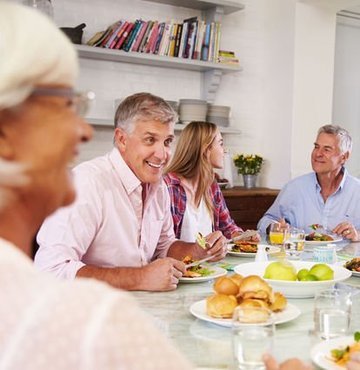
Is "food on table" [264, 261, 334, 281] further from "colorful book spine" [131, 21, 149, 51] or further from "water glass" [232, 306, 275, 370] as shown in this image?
"colorful book spine" [131, 21, 149, 51]

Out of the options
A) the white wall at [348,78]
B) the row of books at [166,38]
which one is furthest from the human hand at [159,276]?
the white wall at [348,78]

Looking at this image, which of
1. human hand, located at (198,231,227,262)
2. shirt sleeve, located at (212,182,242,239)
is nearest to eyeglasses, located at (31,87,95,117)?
human hand, located at (198,231,227,262)

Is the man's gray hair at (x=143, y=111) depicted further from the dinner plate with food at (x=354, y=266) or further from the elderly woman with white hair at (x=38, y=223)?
the elderly woman with white hair at (x=38, y=223)

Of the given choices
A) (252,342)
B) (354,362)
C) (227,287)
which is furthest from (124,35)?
(354,362)

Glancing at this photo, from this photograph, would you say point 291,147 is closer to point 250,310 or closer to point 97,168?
point 97,168

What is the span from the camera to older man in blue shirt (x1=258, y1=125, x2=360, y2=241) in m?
3.27

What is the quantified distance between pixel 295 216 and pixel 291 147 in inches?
59.9

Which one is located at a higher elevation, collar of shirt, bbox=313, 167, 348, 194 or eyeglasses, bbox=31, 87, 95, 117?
eyeglasses, bbox=31, 87, 95, 117

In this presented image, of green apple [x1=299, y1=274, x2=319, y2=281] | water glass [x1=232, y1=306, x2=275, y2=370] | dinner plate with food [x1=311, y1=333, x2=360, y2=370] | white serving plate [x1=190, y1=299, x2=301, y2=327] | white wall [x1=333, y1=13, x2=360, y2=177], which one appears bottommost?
white serving plate [x1=190, y1=299, x2=301, y2=327]

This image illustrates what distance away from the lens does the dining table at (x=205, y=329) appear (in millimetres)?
1195

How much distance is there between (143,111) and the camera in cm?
200

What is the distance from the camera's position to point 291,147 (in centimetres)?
477

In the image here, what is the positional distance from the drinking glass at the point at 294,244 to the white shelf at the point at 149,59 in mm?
2083

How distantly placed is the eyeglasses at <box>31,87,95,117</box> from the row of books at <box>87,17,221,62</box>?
3341 mm
